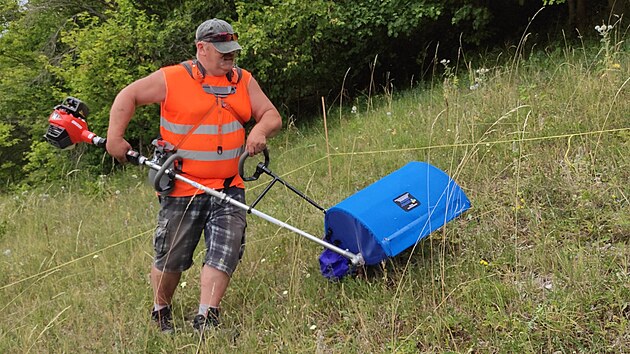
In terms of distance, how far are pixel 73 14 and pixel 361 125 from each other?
389 inches

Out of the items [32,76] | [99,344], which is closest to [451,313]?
[99,344]

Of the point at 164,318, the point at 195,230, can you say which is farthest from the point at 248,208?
the point at 164,318

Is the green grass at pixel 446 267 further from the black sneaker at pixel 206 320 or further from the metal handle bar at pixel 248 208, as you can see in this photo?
the metal handle bar at pixel 248 208

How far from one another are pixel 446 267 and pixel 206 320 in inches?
55.9

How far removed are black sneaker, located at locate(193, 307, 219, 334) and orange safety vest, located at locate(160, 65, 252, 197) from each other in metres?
0.71

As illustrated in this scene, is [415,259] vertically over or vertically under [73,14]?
under

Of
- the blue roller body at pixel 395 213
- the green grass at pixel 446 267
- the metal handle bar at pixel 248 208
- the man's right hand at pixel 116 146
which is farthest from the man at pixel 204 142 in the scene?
the blue roller body at pixel 395 213

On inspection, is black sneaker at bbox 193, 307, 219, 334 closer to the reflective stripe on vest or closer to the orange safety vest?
the orange safety vest

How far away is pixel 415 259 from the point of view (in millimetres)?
3369

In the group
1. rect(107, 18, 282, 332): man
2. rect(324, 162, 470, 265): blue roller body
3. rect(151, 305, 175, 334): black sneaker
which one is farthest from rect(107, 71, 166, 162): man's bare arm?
rect(324, 162, 470, 265): blue roller body

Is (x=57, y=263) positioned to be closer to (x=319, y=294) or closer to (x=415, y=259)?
(x=319, y=294)

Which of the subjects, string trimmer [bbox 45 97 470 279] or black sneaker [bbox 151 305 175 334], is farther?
black sneaker [bbox 151 305 175 334]

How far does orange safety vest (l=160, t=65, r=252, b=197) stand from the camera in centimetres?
320

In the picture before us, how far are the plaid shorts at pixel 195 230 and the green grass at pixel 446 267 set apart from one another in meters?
0.43
